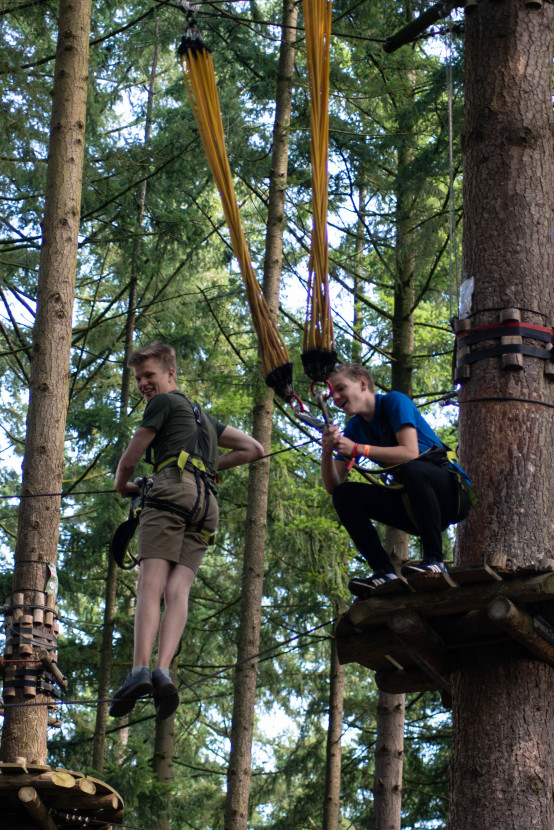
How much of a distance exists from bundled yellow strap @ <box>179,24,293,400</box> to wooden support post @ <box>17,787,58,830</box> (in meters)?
2.66

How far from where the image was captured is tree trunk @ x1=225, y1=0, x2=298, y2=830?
30.8 ft

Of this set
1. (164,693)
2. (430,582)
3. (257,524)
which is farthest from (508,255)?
(257,524)

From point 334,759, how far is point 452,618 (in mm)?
10243

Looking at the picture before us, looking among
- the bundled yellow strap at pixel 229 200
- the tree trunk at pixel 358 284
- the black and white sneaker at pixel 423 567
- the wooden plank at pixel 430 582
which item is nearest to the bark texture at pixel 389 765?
the tree trunk at pixel 358 284

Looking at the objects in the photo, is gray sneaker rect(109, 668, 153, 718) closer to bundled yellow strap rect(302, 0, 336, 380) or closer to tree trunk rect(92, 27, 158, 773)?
bundled yellow strap rect(302, 0, 336, 380)

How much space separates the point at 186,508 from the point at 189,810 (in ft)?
33.9

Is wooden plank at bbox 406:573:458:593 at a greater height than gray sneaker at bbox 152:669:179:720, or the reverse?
wooden plank at bbox 406:573:458:593

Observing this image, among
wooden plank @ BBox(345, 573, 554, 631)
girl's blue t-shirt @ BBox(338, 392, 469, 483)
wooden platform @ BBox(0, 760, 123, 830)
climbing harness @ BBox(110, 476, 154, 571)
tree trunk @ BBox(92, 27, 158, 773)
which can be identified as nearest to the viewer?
wooden plank @ BBox(345, 573, 554, 631)

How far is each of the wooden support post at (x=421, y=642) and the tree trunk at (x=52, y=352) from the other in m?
2.79

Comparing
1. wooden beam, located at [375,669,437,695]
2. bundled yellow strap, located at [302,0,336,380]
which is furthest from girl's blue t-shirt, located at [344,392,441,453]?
wooden beam, located at [375,669,437,695]

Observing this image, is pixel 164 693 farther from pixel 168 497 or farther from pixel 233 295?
pixel 233 295

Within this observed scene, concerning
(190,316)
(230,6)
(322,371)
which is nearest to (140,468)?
(190,316)

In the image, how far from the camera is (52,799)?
6180mm

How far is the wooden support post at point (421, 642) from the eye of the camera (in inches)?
178
